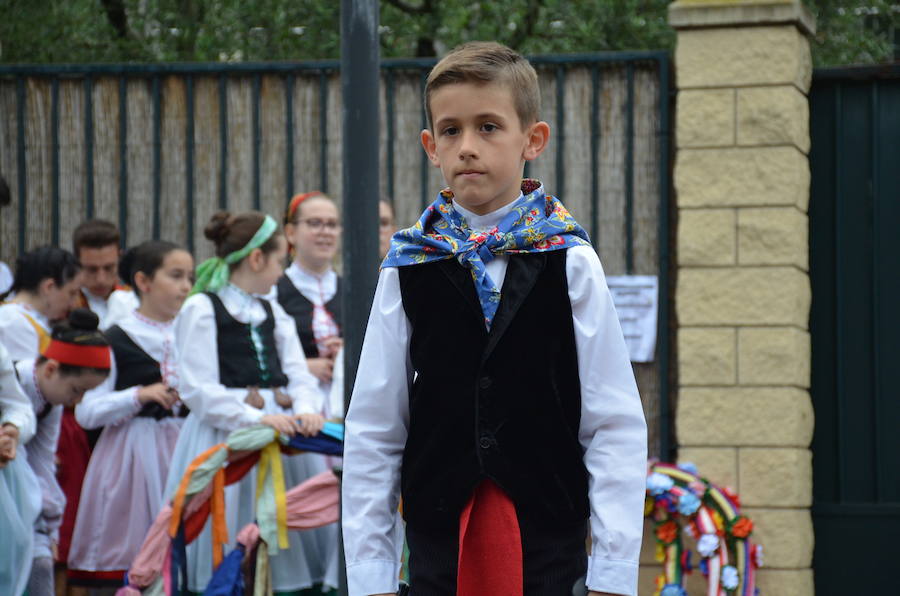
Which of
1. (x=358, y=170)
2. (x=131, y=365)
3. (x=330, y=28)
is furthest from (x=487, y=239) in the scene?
(x=330, y=28)

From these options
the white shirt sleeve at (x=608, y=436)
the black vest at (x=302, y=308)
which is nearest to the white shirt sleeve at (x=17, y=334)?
the black vest at (x=302, y=308)

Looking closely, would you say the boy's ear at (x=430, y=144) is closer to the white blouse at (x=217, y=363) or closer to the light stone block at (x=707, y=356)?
the white blouse at (x=217, y=363)

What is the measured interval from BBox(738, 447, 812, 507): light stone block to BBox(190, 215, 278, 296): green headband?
2.39 metres

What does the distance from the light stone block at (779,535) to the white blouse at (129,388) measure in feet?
8.95

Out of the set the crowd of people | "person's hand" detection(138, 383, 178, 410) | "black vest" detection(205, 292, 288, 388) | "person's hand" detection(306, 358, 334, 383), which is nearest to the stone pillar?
the crowd of people

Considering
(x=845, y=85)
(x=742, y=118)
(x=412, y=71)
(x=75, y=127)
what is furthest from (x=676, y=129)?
(x=75, y=127)

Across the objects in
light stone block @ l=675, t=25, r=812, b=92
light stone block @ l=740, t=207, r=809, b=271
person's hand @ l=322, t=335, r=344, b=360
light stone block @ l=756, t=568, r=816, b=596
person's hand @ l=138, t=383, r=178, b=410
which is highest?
light stone block @ l=675, t=25, r=812, b=92

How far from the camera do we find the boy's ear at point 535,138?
298 cm

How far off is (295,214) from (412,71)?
1.02 metres

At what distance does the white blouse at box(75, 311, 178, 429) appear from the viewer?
626cm

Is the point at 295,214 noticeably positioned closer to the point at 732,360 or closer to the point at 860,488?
the point at 732,360

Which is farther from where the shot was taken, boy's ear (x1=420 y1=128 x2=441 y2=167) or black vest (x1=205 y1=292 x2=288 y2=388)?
black vest (x1=205 y1=292 x2=288 y2=388)

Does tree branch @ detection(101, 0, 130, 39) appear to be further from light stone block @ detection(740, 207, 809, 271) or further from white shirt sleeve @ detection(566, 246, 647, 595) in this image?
white shirt sleeve @ detection(566, 246, 647, 595)

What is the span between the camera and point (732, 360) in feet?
20.5
